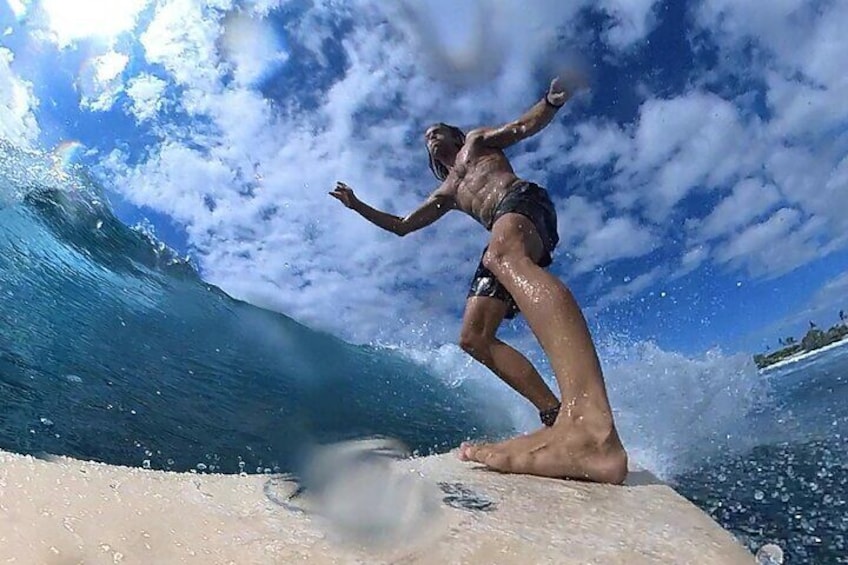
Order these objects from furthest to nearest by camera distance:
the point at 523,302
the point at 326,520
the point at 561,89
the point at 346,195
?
the point at 346,195
the point at 561,89
the point at 523,302
the point at 326,520

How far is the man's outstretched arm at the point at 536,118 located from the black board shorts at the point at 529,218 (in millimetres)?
223

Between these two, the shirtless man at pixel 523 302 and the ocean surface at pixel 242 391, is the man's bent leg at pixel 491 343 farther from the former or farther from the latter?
the ocean surface at pixel 242 391

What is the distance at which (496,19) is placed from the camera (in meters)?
4.34

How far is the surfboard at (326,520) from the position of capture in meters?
0.70

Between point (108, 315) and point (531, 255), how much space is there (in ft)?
15.8

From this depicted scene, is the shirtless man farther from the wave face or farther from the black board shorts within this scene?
the wave face

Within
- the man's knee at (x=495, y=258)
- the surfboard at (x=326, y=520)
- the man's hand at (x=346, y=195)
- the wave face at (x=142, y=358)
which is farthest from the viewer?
the wave face at (x=142, y=358)

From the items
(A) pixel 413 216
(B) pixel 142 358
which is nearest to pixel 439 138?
(A) pixel 413 216

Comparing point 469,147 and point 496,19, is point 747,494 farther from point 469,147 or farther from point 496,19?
point 496,19

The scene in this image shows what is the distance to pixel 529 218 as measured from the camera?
1.66 m

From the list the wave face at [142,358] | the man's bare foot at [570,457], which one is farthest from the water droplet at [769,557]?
the wave face at [142,358]

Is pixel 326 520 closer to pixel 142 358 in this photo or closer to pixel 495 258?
pixel 495 258

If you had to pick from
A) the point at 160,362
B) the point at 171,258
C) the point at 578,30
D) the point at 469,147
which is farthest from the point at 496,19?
the point at 160,362

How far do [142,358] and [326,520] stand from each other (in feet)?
14.3
